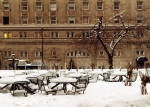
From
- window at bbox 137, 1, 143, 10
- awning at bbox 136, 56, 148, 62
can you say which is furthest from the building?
awning at bbox 136, 56, 148, 62

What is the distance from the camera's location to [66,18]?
52719mm

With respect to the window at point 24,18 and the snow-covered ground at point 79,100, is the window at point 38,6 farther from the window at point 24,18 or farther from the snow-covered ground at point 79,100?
the snow-covered ground at point 79,100

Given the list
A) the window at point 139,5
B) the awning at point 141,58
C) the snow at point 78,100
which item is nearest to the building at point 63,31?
the window at point 139,5

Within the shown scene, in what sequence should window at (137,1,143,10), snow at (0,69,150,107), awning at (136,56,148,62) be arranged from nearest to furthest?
snow at (0,69,150,107), awning at (136,56,148,62), window at (137,1,143,10)

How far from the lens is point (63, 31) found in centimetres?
5231

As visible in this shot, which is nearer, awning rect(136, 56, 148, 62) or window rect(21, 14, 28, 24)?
awning rect(136, 56, 148, 62)

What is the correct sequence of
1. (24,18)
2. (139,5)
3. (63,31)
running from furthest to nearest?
(139,5) < (24,18) < (63,31)

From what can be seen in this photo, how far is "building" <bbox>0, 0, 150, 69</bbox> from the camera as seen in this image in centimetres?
5109

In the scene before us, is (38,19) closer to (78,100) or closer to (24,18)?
(24,18)

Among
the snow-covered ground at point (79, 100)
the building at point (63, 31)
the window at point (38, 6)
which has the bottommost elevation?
the snow-covered ground at point (79, 100)

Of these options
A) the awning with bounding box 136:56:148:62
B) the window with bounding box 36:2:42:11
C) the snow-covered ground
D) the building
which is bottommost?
the snow-covered ground

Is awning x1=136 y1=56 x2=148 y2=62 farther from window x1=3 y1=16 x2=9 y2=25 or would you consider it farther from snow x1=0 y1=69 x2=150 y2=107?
snow x1=0 y1=69 x2=150 y2=107

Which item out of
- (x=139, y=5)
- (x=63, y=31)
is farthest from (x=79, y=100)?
(x=139, y=5)

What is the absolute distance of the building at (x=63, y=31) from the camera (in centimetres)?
5109
